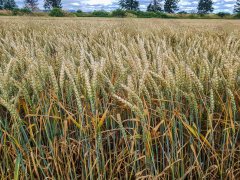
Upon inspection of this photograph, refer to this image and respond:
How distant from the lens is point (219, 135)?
1.36 meters

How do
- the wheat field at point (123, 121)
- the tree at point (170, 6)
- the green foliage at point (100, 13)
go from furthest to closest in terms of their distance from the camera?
the tree at point (170, 6) → the green foliage at point (100, 13) → the wheat field at point (123, 121)

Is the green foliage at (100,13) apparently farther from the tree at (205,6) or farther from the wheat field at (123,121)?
the tree at (205,6)

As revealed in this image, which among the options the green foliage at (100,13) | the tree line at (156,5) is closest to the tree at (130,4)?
the tree line at (156,5)

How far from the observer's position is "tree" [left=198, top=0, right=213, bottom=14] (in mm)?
69375

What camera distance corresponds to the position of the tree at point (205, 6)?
228 ft

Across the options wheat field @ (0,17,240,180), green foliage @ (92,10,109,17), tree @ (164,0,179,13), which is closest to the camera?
wheat field @ (0,17,240,180)

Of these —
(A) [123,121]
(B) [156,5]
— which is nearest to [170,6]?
(B) [156,5]

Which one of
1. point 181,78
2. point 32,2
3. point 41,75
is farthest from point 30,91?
point 32,2

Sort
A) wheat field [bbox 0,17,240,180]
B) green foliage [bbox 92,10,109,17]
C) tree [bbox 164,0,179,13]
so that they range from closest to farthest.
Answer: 1. wheat field [bbox 0,17,240,180]
2. green foliage [bbox 92,10,109,17]
3. tree [bbox 164,0,179,13]

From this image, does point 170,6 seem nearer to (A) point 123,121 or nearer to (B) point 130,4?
(B) point 130,4

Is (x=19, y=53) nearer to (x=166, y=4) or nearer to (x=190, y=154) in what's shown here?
(x=190, y=154)

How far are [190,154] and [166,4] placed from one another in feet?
231

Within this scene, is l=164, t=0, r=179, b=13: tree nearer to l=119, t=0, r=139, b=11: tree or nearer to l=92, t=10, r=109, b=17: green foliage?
l=119, t=0, r=139, b=11: tree

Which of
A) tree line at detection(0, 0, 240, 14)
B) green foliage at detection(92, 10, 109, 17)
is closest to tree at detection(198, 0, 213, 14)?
tree line at detection(0, 0, 240, 14)
